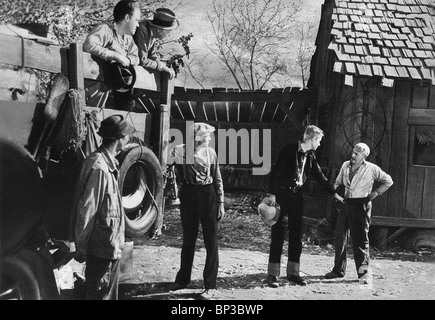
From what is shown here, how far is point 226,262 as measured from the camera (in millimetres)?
5207

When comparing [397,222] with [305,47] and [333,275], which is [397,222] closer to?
[333,275]

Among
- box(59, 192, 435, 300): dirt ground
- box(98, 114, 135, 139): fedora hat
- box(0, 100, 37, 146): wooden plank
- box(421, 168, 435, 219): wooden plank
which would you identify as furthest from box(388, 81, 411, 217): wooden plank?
box(0, 100, 37, 146): wooden plank

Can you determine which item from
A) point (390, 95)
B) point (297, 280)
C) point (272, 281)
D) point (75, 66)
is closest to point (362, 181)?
point (297, 280)

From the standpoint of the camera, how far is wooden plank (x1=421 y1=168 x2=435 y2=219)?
6.23 m

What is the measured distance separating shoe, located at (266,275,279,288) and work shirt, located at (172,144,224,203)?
97cm

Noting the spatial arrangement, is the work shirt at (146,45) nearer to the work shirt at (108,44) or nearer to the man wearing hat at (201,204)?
the work shirt at (108,44)

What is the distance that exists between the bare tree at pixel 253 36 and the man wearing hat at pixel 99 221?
198cm

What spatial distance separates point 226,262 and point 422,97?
323 centimetres

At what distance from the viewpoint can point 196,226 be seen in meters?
4.67

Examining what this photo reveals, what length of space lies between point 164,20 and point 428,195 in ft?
12.6

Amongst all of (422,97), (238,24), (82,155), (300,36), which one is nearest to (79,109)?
(82,155)

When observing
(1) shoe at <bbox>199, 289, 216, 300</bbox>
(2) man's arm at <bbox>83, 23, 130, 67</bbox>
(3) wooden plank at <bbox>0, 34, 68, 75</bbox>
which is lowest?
(1) shoe at <bbox>199, 289, 216, 300</bbox>

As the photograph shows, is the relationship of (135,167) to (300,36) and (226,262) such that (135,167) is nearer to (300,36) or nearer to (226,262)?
(226,262)

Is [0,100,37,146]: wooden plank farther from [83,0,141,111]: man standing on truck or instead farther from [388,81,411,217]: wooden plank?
[388,81,411,217]: wooden plank
